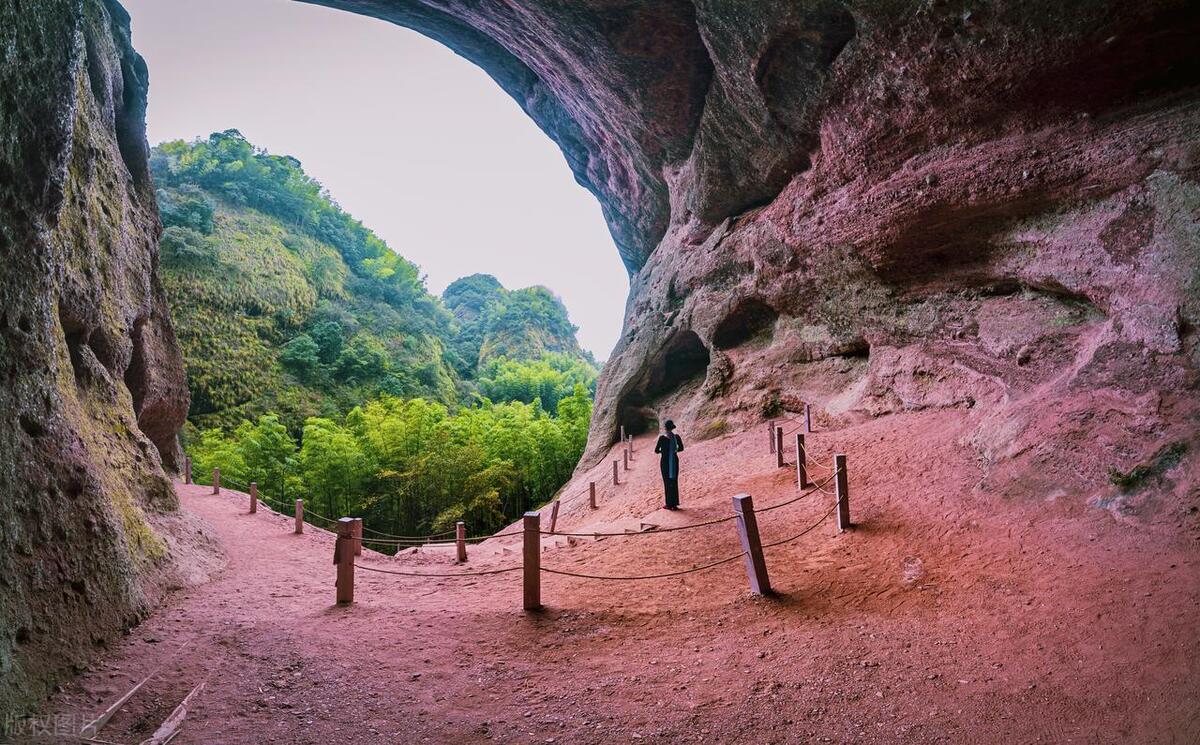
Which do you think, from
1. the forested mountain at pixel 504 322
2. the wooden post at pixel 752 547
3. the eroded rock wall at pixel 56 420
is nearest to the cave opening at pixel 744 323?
the wooden post at pixel 752 547

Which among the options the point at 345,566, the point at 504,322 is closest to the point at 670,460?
the point at 345,566

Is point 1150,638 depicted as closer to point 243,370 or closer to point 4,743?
point 4,743

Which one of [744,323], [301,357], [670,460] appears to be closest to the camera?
[670,460]

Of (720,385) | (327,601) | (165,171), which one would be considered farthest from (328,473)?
(165,171)

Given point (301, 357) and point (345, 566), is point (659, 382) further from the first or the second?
point (301, 357)

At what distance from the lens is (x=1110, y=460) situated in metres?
5.57

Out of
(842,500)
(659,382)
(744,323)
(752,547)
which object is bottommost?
(752,547)

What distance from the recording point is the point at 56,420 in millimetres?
4938

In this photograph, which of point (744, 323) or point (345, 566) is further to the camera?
point (744, 323)

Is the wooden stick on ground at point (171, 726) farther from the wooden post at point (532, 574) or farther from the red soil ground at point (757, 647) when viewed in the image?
the wooden post at point (532, 574)

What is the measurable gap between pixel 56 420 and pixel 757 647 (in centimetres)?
621

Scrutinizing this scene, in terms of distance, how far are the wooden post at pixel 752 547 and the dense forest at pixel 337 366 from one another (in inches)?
637

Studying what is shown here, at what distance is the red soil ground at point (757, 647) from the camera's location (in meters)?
3.30

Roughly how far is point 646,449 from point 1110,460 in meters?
12.2
